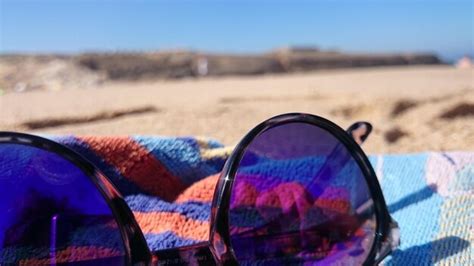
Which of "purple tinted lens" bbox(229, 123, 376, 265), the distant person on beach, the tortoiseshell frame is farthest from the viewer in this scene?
the distant person on beach

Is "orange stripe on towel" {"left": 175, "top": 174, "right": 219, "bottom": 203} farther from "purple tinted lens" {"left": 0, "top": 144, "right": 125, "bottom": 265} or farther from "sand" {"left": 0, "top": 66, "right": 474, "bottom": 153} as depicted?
"sand" {"left": 0, "top": 66, "right": 474, "bottom": 153}

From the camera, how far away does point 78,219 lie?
69 centimetres

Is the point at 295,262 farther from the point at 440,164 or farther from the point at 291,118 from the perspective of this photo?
the point at 440,164

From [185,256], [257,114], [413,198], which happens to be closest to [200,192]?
[185,256]

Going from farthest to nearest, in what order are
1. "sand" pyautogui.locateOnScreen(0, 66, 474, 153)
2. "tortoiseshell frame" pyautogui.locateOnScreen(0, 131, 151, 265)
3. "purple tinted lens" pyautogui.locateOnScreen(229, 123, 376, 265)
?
1. "sand" pyautogui.locateOnScreen(0, 66, 474, 153)
2. "purple tinted lens" pyautogui.locateOnScreen(229, 123, 376, 265)
3. "tortoiseshell frame" pyautogui.locateOnScreen(0, 131, 151, 265)

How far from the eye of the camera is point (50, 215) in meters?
0.67

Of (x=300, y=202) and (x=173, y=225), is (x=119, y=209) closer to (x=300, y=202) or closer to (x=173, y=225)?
(x=173, y=225)

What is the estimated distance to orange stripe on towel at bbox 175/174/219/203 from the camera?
86cm

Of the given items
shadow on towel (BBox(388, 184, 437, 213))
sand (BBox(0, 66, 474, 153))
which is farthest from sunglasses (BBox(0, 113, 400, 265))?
sand (BBox(0, 66, 474, 153))

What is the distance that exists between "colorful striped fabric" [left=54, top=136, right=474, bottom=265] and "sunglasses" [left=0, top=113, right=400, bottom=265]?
0.07 m

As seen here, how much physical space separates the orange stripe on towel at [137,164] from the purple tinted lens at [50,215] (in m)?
0.19

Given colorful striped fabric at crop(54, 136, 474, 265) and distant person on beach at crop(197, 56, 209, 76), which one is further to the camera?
distant person on beach at crop(197, 56, 209, 76)

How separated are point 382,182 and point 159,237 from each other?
1.46 feet

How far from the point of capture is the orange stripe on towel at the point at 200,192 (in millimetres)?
863
